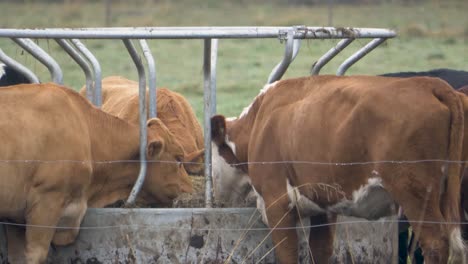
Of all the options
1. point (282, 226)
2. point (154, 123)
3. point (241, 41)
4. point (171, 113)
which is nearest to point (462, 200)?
point (282, 226)

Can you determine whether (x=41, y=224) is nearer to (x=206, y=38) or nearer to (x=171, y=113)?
(x=206, y=38)

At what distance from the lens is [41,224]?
20.0ft

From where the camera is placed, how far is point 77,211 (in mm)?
6359

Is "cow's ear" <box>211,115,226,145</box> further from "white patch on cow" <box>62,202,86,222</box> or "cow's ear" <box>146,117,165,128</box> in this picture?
"white patch on cow" <box>62,202,86,222</box>

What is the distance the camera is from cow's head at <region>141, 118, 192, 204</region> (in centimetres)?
694

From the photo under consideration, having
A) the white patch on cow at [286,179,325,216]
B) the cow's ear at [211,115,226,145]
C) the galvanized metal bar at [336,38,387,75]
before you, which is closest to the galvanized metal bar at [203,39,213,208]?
the cow's ear at [211,115,226,145]

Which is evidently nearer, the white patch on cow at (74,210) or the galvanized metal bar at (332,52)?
the white patch on cow at (74,210)

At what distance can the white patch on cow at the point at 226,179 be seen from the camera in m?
6.97

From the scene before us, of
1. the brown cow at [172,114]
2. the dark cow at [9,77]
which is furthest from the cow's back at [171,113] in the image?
the dark cow at [9,77]

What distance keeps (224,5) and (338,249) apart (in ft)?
87.8

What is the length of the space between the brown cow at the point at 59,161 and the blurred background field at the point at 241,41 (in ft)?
17.2

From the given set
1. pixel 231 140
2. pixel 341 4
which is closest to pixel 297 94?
pixel 231 140

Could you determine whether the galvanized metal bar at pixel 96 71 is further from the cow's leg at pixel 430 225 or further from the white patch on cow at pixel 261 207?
the cow's leg at pixel 430 225

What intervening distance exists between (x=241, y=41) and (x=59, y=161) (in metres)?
19.1
